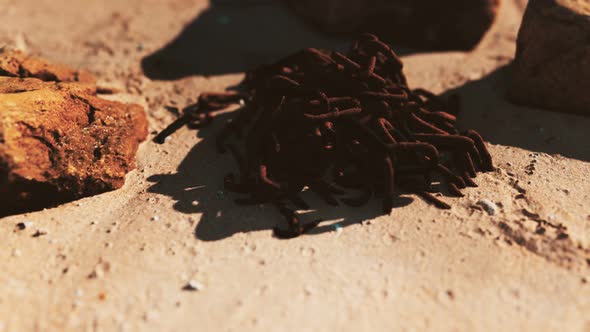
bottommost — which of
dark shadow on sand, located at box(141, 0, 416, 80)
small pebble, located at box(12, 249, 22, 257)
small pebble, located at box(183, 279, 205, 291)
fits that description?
small pebble, located at box(183, 279, 205, 291)

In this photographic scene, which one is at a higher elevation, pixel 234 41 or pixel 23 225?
pixel 234 41

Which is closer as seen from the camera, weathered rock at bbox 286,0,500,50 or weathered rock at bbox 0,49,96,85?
weathered rock at bbox 0,49,96,85

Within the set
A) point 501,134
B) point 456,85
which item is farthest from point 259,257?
point 456,85

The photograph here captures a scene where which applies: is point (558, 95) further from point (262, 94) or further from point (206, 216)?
point (206, 216)

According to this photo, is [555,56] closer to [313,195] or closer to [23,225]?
[313,195]

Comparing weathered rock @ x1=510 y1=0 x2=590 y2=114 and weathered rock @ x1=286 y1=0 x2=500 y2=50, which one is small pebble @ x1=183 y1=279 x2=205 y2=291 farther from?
weathered rock @ x1=286 y1=0 x2=500 y2=50

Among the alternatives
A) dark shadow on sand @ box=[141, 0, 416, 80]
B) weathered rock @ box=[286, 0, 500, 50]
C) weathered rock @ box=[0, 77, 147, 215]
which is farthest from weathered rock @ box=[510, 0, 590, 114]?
weathered rock @ box=[0, 77, 147, 215]

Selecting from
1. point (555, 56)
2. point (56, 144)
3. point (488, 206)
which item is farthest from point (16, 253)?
point (555, 56)
